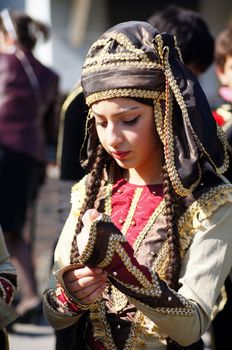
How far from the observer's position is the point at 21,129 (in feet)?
22.0

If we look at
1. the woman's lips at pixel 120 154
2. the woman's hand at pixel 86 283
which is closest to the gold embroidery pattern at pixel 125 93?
the woman's lips at pixel 120 154

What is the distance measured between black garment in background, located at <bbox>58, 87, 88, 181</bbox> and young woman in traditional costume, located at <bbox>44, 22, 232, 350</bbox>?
108 cm

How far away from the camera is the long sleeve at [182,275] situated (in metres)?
2.95

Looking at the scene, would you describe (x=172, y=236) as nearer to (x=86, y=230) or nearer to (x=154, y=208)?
(x=154, y=208)

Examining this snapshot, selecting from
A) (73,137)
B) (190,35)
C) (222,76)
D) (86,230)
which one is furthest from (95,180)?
(222,76)

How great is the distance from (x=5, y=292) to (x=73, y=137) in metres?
1.18

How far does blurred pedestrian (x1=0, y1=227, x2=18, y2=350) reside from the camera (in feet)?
11.3

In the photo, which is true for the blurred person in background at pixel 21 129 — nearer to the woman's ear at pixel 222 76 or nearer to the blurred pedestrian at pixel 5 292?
the woman's ear at pixel 222 76

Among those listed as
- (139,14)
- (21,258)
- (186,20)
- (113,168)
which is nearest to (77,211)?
(113,168)

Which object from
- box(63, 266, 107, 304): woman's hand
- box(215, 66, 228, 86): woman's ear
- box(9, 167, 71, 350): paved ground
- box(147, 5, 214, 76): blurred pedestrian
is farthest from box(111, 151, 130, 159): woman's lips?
box(9, 167, 71, 350): paved ground

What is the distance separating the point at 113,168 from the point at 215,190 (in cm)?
39

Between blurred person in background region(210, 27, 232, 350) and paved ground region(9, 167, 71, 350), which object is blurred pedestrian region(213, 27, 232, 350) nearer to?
blurred person in background region(210, 27, 232, 350)

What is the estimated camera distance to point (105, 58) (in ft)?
10.5

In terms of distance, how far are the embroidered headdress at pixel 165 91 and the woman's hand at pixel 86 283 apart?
0.37 meters
